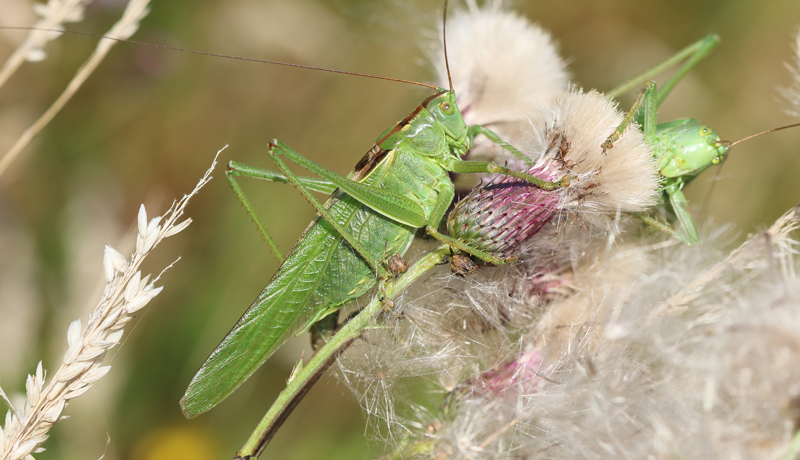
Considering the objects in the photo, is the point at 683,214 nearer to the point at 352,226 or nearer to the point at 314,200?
the point at 352,226

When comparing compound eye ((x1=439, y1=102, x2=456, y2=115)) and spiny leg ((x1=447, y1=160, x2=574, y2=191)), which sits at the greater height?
compound eye ((x1=439, y1=102, x2=456, y2=115))

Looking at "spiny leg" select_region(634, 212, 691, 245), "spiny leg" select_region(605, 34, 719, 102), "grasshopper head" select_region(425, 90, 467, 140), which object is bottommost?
"spiny leg" select_region(634, 212, 691, 245)

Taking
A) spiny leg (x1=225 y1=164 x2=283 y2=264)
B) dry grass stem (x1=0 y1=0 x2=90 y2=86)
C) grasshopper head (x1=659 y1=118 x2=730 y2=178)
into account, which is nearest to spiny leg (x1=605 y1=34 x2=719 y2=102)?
grasshopper head (x1=659 y1=118 x2=730 y2=178)

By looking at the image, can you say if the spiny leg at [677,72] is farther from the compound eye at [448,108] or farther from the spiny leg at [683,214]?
the compound eye at [448,108]

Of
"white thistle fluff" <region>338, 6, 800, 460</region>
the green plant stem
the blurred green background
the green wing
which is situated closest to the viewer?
"white thistle fluff" <region>338, 6, 800, 460</region>

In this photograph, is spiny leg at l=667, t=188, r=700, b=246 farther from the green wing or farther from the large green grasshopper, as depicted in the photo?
the green wing

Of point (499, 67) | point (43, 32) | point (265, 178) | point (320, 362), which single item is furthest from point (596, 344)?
point (43, 32)

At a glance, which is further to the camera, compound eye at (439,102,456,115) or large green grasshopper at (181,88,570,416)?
compound eye at (439,102,456,115)
